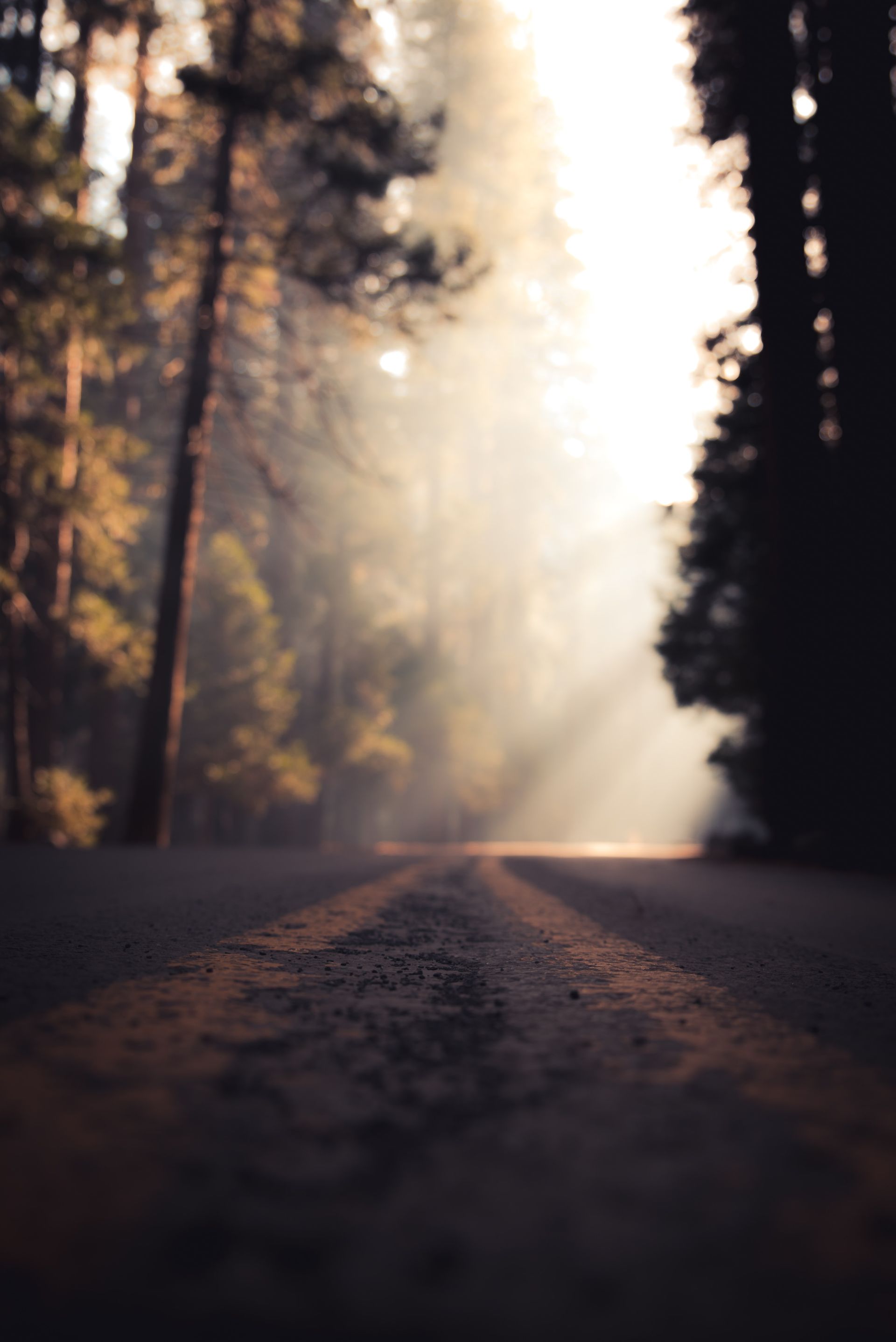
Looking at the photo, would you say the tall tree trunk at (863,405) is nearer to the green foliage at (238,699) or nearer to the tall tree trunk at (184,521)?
the tall tree trunk at (184,521)

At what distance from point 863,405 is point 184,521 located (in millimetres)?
8655

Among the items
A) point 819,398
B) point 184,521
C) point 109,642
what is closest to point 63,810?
point 109,642

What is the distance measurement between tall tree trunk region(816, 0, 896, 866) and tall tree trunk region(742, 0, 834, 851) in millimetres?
296

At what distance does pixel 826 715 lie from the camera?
8.81m

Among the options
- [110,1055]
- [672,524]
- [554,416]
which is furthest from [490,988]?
[554,416]

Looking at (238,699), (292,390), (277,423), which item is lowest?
(238,699)

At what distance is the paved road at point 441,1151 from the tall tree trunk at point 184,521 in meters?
10.1

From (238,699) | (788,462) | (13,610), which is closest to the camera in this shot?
(788,462)

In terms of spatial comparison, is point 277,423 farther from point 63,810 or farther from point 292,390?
point 63,810

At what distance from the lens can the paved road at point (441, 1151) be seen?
2.11 ft

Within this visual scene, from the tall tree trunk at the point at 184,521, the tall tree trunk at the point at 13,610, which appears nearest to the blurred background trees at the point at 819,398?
the tall tree trunk at the point at 184,521

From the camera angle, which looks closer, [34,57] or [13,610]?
[13,610]

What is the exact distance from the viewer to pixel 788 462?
939 centimetres

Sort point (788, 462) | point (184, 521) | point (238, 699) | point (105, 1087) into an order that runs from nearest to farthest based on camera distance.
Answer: point (105, 1087) < point (788, 462) < point (184, 521) < point (238, 699)
